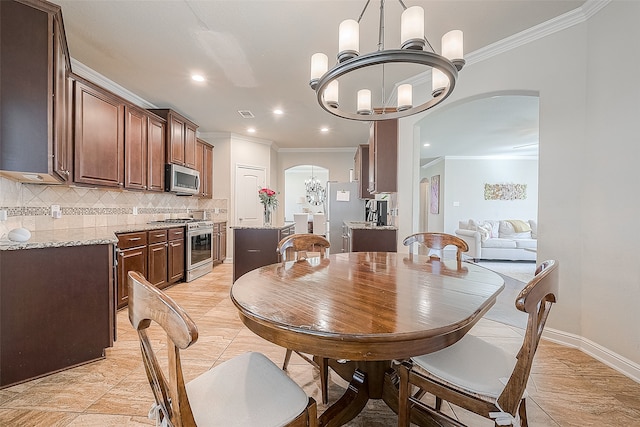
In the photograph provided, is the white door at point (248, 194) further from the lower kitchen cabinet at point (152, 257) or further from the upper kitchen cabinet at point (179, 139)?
the lower kitchen cabinet at point (152, 257)

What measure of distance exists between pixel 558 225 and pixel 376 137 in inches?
83.4

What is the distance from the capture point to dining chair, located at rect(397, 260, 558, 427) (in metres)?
0.91

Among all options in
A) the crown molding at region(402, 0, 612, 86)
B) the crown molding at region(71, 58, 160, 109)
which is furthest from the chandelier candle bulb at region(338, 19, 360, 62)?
the crown molding at region(71, 58, 160, 109)

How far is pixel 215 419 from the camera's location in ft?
2.81

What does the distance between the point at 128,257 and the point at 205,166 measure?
2754 millimetres

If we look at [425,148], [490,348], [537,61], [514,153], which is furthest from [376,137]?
[514,153]

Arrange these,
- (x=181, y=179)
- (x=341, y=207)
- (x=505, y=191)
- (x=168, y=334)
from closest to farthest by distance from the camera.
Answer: (x=168, y=334), (x=181, y=179), (x=341, y=207), (x=505, y=191)

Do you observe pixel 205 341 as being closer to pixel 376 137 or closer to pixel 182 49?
pixel 182 49

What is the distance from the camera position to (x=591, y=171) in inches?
85.1

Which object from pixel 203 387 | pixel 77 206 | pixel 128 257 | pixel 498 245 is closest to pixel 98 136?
pixel 77 206

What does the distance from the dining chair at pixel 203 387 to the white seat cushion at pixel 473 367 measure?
1.77 ft

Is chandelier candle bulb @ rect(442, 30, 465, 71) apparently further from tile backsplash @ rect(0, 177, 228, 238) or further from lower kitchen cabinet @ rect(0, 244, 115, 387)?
tile backsplash @ rect(0, 177, 228, 238)

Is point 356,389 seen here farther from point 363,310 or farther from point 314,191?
point 314,191

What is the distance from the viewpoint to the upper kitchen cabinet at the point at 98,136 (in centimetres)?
265
